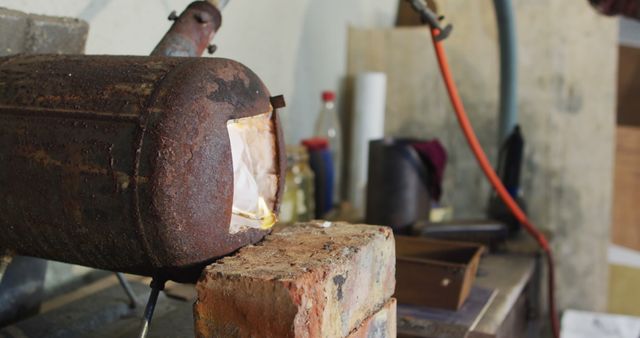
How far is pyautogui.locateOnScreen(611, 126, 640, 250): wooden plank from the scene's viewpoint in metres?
3.02

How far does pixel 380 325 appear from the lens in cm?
100

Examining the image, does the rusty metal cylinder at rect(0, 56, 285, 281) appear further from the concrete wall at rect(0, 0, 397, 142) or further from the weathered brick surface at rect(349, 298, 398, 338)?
the concrete wall at rect(0, 0, 397, 142)

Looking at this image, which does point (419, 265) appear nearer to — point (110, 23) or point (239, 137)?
point (239, 137)

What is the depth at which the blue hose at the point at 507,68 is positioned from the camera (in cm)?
223

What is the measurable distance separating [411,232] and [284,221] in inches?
15.2

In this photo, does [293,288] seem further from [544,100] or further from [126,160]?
[544,100]

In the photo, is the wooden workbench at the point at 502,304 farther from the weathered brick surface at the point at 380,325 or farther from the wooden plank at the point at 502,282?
the weathered brick surface at the point at 380,325

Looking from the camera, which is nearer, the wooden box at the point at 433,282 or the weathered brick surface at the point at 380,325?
the weathered brick surface at the point at 380,325

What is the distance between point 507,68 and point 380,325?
1.51 metres

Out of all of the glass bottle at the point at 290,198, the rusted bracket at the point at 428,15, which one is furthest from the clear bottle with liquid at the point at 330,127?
the rusted bracket at the point at 428,15

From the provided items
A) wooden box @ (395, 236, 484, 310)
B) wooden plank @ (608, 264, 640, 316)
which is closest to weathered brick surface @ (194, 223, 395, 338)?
wooden box @ (395, 236, 484, 310)

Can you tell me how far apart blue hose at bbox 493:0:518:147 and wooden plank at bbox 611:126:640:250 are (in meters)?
0.99

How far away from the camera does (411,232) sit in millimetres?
1978

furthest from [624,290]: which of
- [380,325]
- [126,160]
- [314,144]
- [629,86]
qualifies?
→ [126,160]
